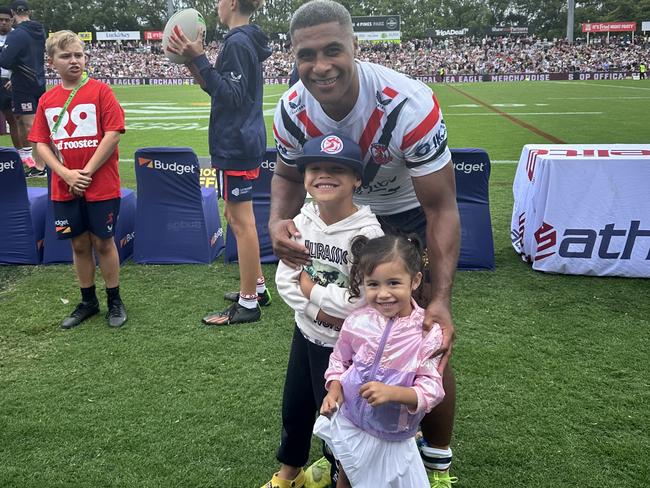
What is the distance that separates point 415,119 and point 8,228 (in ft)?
15.3

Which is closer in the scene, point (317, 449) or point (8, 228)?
point (317, 449)

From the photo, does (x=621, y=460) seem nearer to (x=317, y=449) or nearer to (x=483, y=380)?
(x=483, y=380)

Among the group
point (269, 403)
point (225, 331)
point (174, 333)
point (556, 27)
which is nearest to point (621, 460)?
point (269, 403)

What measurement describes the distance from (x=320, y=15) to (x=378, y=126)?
426 millimetres

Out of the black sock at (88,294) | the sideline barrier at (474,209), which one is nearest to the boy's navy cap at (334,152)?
the black sock at (88,294)

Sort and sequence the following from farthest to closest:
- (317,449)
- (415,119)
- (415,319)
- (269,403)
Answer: (269,403) < (317,449) < (415,119) < (415,319)

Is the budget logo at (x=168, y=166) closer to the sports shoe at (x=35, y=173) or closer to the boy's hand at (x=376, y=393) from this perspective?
the boy's hand at (x=376, y=393)

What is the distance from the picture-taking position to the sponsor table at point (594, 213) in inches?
189

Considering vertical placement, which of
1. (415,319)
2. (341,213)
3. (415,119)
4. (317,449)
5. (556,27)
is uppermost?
(556,27)

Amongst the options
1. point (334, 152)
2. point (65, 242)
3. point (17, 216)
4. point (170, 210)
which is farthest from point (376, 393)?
point (17, 216)

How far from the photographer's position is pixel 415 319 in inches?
73.5

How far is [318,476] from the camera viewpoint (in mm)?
2523

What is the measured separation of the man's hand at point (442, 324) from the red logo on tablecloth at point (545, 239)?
333 centimetres

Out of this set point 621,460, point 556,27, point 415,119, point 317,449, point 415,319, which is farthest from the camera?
point 556,27
